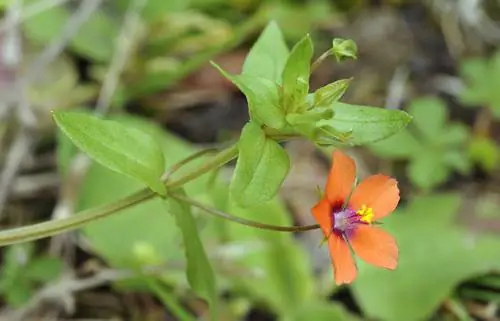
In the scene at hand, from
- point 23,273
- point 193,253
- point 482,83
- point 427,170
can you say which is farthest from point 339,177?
point 482,83

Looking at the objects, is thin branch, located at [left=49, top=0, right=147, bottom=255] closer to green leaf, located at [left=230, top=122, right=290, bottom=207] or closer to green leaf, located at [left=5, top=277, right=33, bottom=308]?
green leaf, located at [left=5, top=277, right=33, bottom=308]

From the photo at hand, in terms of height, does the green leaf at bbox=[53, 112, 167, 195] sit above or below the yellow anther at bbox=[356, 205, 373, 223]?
above

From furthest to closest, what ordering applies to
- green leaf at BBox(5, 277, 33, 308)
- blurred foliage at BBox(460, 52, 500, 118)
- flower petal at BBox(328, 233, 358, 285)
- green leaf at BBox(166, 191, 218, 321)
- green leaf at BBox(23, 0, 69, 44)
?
blurred foliage at BBox(460, 52, 500, 118) < green leaf at BBox(23, 0, 69, 44) < green leaf at BBox(5, 277, 33, 308) < green leaf at BBox(166, 191, 218, 321) < flower petal at BBox(328, 233, 358, 285)

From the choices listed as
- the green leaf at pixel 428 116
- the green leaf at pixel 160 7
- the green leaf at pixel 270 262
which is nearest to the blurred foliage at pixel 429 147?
the green leaf at pixel 428 116

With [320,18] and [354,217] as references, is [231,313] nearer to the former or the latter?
[354,217]

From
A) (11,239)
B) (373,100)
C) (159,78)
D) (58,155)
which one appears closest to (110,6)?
(159,78)

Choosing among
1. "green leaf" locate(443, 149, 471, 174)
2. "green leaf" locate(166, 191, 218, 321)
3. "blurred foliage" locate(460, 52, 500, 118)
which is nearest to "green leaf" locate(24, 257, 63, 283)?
"green leaf" locate(166, 191, 218, 321)
